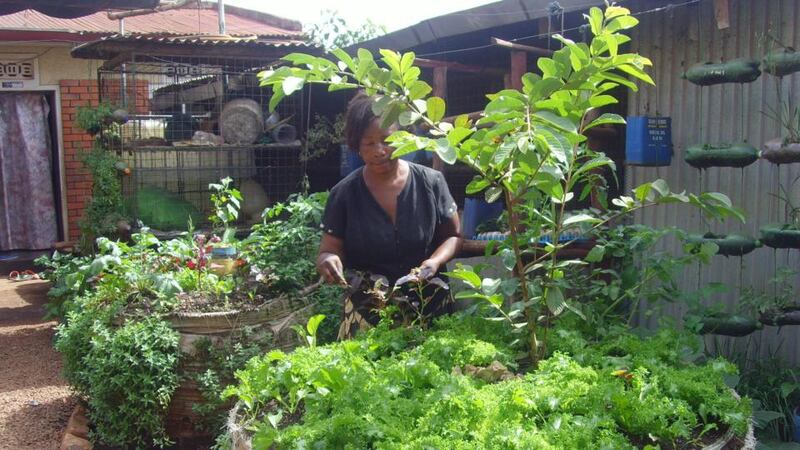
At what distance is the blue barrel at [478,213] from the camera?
20.1ft

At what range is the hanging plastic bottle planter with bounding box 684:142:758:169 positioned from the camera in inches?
161

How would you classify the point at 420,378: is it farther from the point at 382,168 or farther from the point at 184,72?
the point at 184,72

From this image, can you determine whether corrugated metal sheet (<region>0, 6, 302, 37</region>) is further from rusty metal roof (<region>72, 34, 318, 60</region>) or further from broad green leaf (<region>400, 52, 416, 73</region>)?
broad green leaf (<region>400, 52, 416, 73</region>)

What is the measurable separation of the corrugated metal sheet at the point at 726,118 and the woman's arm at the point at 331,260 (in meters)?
2.10

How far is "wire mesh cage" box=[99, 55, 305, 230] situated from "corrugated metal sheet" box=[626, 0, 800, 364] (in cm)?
468

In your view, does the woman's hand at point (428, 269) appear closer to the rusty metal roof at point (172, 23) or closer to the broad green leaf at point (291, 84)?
the broad green leaf at point (291, 84)

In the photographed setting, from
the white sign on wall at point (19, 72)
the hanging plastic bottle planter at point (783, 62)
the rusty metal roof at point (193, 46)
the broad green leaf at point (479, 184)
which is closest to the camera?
the broad green leaf at point (479, 184)

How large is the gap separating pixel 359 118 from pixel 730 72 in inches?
79.2

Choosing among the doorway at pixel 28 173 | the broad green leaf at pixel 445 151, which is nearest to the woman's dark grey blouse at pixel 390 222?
the broad green leaf at pixel 445 151

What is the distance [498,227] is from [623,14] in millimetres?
3368

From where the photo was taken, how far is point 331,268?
11.3 ft

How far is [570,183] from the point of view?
2676 millimetres

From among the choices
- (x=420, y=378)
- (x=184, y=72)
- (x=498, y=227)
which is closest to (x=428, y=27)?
(x=498, y=227)

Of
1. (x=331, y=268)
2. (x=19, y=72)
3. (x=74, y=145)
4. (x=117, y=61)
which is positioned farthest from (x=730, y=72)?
(x=19, y=72)
